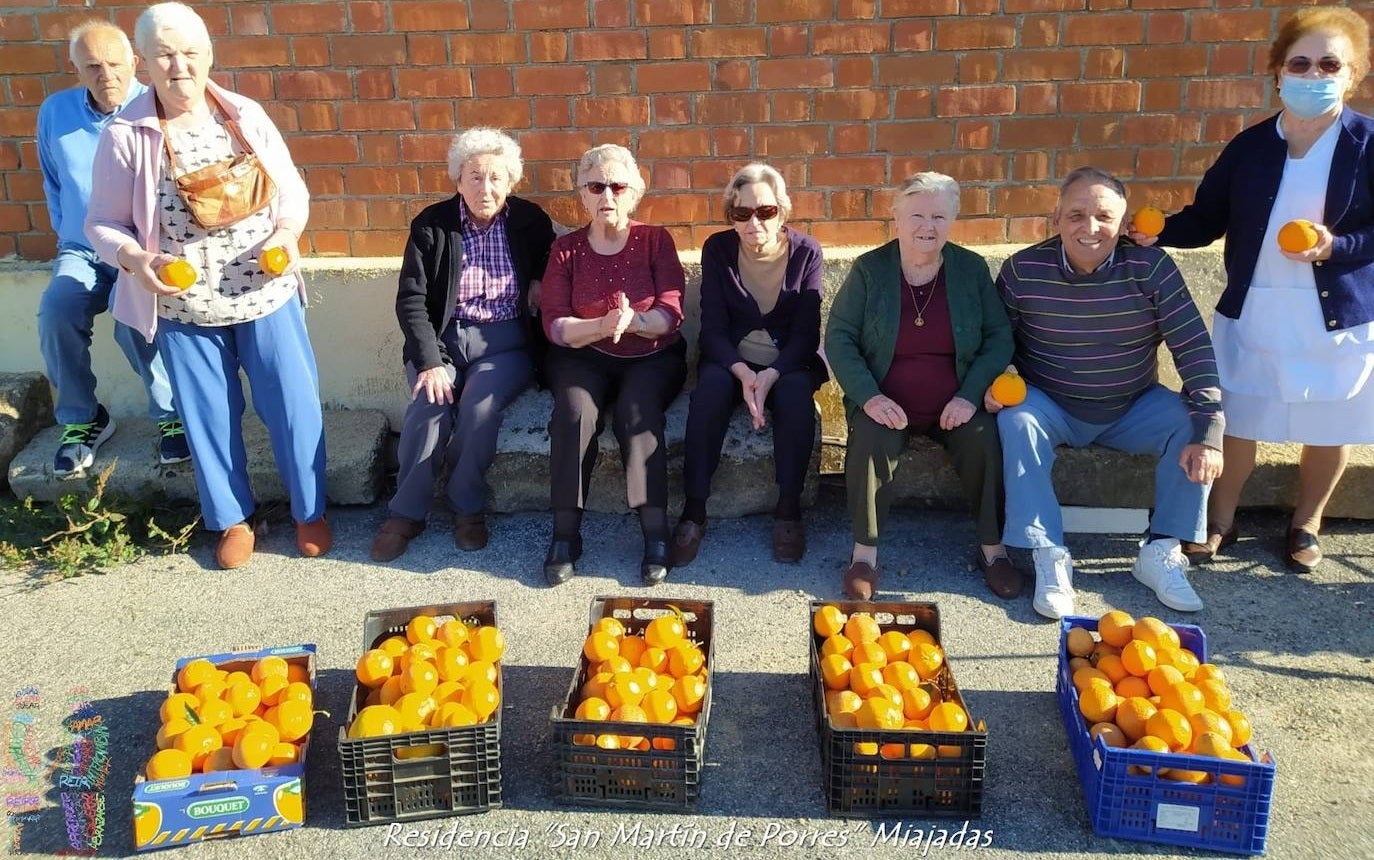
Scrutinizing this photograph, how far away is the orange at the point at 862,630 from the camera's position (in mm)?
3195

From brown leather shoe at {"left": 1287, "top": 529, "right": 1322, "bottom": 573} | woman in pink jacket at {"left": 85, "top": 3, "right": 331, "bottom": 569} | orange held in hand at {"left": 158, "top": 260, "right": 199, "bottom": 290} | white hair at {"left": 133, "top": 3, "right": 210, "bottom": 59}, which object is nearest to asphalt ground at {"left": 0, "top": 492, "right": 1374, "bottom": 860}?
brown leather shoe at {"left": 1287, "top": 529, "right": 1322, "bottom": 573}

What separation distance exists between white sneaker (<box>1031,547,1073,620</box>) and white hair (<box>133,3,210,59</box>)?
11.4 ft

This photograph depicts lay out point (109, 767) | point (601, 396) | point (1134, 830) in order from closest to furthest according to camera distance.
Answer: point (1134, 830) < point (109, 767) < point (601, 396)

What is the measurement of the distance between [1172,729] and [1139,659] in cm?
30

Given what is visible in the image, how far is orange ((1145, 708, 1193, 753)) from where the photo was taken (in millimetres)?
2738

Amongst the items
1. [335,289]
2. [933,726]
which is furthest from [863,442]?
[335,289]

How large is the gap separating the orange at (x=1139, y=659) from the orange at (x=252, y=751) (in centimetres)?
235

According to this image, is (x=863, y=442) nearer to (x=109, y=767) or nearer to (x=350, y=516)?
(x=350, y=516)

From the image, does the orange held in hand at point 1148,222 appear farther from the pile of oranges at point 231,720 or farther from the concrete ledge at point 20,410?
the concrete ledge at point 20,410

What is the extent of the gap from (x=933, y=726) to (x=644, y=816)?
81cm

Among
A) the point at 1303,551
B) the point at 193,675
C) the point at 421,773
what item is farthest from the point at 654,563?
the point at 1303,551

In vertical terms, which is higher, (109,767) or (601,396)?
(601,396)

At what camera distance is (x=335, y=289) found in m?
4.94

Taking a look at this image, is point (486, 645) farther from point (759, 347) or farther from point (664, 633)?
point (759, 347)
